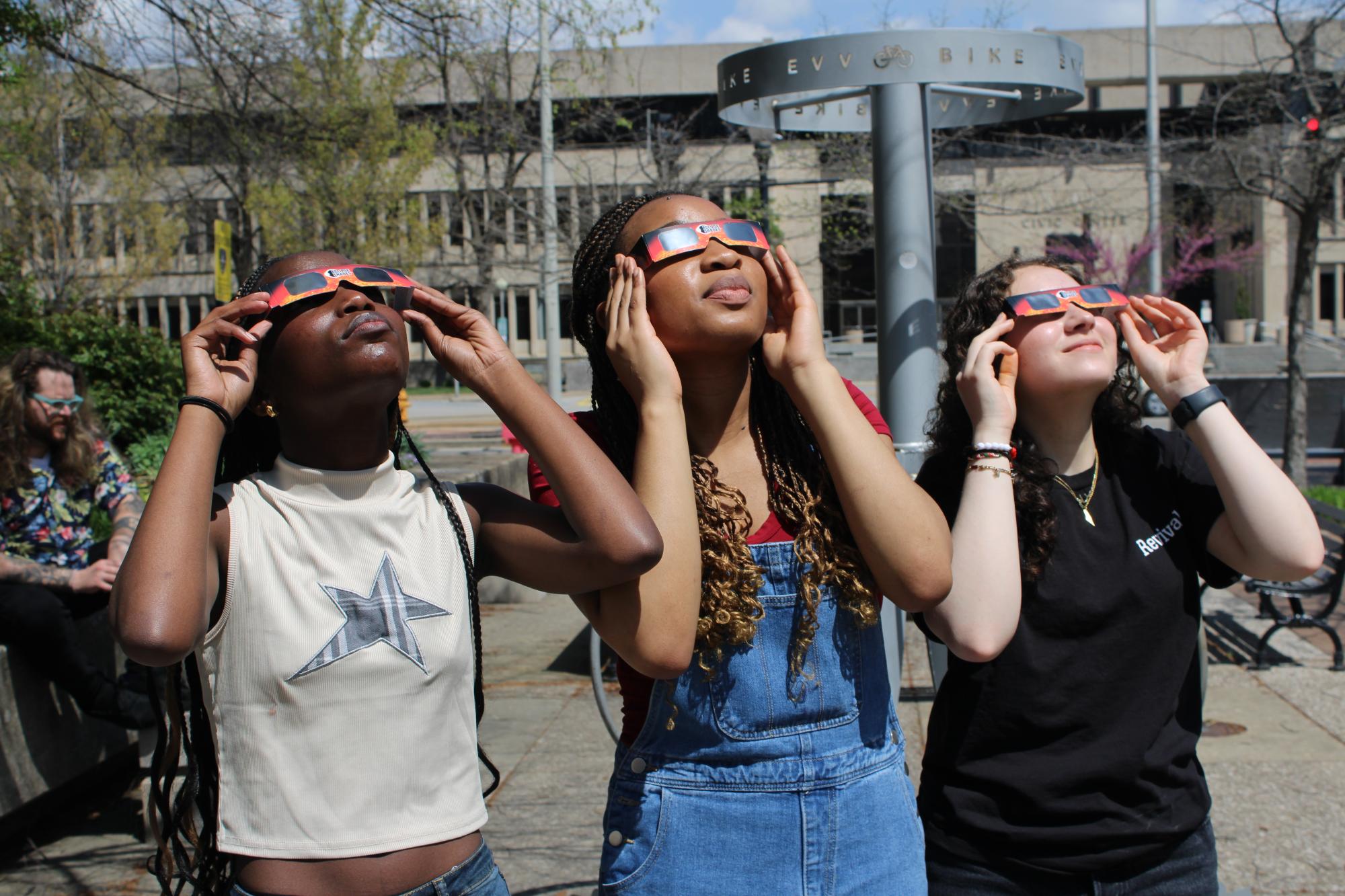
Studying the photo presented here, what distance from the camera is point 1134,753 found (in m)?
2.12

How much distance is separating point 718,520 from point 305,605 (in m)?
0.67

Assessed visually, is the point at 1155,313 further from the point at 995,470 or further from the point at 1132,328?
the point at 995,470

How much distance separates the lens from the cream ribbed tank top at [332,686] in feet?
5.96

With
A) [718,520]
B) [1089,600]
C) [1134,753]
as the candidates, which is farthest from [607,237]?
[1134,753]

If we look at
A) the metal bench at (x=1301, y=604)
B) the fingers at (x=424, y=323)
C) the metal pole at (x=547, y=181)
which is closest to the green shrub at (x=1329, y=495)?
the metal bench at (x=1301, y=604)

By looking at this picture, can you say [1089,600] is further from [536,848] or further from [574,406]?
[574,406]

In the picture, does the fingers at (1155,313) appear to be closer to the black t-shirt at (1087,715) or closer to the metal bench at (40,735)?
the black t-shirt at (1087,715)

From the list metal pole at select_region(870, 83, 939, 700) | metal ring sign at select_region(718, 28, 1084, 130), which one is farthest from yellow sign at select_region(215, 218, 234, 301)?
metal pole at select_region(870, 83, 939, 700)

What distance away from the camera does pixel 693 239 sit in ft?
6.47

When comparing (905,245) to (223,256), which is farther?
(223,256)

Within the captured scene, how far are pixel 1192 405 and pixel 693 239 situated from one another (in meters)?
1.04

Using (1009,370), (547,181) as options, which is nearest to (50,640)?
(1009,370)

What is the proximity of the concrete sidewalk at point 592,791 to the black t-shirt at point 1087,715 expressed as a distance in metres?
2.02

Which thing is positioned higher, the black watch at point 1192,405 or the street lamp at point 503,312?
the black watch at point 1192,405
